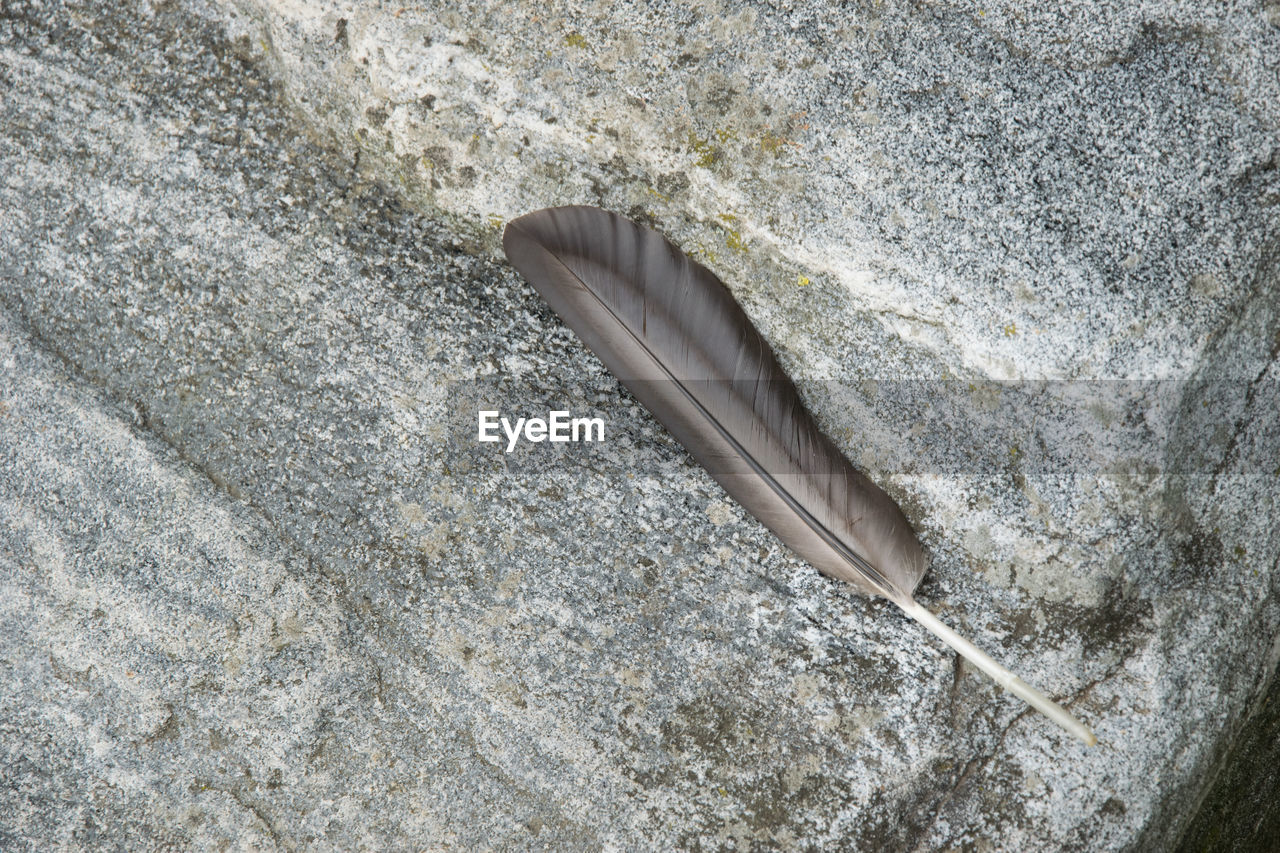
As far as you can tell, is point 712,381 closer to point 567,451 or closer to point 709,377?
point 709,377

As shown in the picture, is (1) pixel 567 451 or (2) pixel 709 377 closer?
(2) pixel 709 377

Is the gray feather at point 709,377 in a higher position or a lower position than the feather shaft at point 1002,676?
higher

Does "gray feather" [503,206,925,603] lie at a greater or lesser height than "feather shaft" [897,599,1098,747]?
greater

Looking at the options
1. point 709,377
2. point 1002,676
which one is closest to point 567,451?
point 709,377

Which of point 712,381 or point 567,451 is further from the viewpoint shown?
point 567,451

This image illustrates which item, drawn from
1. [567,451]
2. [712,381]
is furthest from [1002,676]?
[567,451]

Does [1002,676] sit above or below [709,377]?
below
